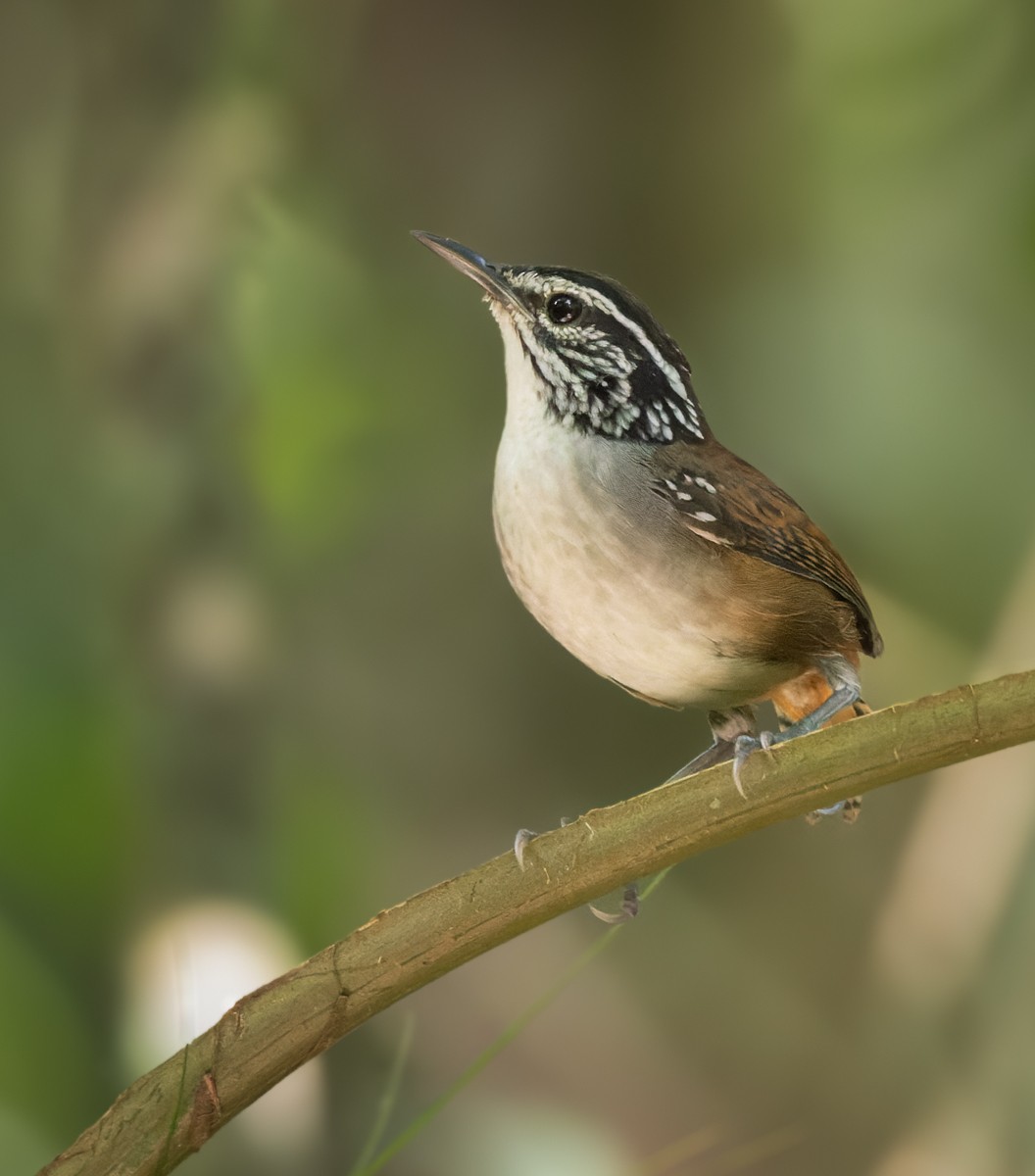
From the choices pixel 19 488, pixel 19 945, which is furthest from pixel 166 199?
pixel 19 945

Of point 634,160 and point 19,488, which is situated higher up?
point 634,160

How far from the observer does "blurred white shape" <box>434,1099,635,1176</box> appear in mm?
3051

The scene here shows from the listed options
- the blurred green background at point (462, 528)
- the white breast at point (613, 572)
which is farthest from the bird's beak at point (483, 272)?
the blurred green background at point (462, 528)

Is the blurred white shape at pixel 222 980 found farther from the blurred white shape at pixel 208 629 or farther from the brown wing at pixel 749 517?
the brown wing at pixel 749 517

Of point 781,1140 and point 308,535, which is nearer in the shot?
point 781,1140

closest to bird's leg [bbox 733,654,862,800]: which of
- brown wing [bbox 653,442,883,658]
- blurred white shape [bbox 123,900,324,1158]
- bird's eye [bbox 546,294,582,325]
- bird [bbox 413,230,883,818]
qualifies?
bird [bbox 413,230,883,818]

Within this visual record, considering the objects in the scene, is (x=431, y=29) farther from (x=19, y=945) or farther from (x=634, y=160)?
(x=19, y=945)

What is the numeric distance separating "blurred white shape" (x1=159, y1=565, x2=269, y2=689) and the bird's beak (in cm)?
143

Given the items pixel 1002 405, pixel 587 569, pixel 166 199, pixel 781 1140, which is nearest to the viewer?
pixel 587 569

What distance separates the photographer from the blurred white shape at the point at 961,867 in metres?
3.07

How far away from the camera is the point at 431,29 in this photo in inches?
135

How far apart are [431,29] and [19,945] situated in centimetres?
244

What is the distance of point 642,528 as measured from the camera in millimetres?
1653

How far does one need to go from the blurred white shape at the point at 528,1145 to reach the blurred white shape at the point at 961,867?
0.76 m
